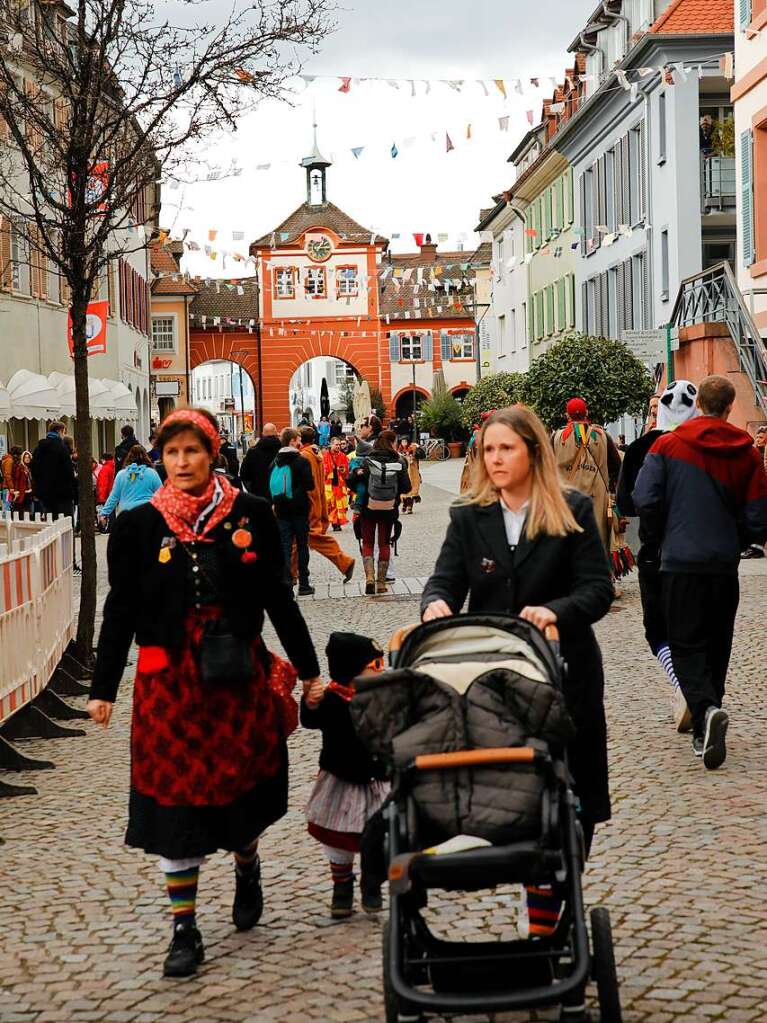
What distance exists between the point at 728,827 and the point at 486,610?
2.47 metres

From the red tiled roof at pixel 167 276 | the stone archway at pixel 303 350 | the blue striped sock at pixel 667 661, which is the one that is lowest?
the blue striped sock at pixel 667 661

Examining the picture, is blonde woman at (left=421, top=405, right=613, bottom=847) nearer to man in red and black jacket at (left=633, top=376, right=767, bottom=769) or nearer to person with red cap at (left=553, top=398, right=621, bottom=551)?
man in red and black jacket at (left=633, top=376, right=767, bottom=769)

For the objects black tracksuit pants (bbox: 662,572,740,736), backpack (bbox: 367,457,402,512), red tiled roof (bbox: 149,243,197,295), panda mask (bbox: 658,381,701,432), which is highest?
red tiled roof (bbox: 149,243,197,295)

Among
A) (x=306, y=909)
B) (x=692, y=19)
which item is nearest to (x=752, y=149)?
(x=692, y=19)

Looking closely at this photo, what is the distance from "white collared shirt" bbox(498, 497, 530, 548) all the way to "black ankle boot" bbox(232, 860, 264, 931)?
58.7 inches

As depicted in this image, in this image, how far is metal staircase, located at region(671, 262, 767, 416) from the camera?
21.2 m

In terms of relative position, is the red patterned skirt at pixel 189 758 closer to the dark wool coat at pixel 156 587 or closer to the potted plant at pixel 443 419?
the dark wool coat at pixel 156 587

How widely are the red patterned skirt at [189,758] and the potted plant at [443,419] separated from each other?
6801 centimetres

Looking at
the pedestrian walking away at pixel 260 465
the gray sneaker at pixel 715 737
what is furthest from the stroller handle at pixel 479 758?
the pedestrian walking away at pixel 260 465

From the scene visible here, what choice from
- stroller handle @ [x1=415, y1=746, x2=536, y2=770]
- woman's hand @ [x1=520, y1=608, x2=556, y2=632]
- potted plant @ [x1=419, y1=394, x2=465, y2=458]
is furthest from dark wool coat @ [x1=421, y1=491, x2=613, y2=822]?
potted plant @ [x1=419, y1=394, x2=465, y2=458]

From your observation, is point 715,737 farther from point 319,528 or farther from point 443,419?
point 443,419

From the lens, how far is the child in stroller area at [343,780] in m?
5.61

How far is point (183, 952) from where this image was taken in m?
5.02

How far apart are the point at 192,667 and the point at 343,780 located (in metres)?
0.87
